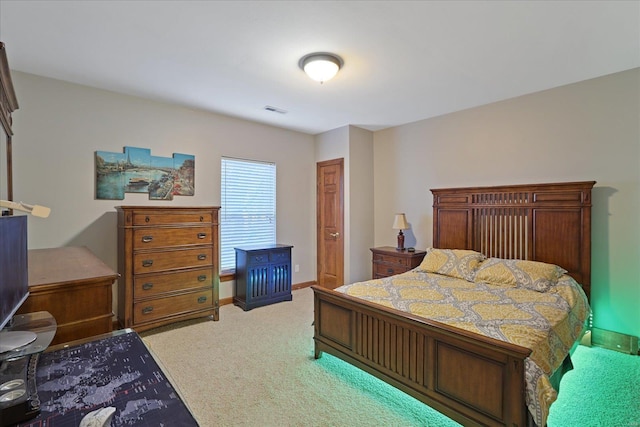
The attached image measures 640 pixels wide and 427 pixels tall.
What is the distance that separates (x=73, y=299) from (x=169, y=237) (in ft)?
5.94

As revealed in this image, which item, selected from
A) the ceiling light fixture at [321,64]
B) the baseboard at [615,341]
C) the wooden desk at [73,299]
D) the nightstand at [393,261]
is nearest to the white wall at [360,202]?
the nightstand at [393,261]

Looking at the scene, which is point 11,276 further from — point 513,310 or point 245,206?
point 245,206

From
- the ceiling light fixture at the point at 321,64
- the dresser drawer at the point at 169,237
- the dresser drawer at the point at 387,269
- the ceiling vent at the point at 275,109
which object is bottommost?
the dresser drawer at the point at 387,269

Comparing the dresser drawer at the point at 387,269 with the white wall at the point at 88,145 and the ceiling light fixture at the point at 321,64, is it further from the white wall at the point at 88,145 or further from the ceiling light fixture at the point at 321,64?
the ceiling light fixture at the point at 321,64

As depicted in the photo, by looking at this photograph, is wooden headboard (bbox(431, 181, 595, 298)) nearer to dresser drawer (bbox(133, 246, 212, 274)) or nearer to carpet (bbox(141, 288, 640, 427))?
carpet (bbox(141, 288, 640, 427))

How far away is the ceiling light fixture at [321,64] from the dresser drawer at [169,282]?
8.29 ft

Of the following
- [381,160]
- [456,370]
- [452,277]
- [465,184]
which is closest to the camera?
[456,370]

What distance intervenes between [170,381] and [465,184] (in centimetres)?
403

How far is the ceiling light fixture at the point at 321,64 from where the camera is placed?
266 centimetres

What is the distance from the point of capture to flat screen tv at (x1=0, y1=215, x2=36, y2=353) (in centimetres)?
104

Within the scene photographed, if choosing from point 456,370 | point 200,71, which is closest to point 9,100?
point 200,71

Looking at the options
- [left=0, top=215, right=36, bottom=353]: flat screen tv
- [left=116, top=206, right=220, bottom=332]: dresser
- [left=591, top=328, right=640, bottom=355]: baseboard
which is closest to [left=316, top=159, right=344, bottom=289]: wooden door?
[left=116, top=206, right=220, bottom=332]: dresser

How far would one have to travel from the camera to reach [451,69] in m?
2.94

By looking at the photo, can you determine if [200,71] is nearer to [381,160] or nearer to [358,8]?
[358,8]
